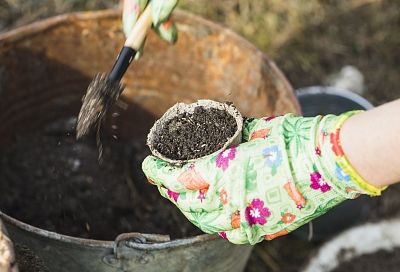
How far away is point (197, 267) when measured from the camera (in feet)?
4.93

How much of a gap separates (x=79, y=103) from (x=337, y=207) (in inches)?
38.2

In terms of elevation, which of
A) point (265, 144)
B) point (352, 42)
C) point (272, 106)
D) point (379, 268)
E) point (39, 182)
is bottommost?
point (39, 182)

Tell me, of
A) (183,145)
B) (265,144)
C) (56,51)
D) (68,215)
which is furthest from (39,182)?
(265,144)

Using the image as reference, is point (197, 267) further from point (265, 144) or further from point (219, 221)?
point (265, 144)

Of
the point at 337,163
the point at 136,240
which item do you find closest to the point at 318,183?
the point at 337,163

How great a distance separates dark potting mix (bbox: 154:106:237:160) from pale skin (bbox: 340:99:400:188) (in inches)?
10.6

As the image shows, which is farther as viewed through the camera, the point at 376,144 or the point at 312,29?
the point at 312,29

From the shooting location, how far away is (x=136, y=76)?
7.02 feet

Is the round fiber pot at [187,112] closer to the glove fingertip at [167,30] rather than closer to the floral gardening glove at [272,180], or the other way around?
the floral gardening glove at [272,180]

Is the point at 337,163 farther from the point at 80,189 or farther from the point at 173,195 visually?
the point at 80,189

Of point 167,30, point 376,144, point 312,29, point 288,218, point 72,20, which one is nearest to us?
point 376,144

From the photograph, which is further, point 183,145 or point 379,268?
point 379,268

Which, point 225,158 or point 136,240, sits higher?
point 225,158

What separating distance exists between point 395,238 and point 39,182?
1.24 m
